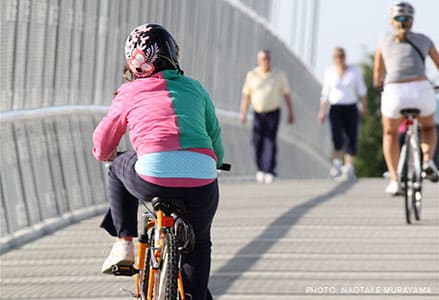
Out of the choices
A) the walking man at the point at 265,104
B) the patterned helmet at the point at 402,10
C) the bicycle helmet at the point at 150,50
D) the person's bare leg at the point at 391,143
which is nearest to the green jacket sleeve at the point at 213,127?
the bicycle helmet at the point at 150,50

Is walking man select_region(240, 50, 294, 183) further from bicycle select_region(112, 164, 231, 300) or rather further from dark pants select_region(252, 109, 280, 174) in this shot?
bicycle select_region(112, 164, 231, 300)

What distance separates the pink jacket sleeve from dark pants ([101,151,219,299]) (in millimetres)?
70

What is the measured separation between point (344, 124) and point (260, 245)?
29.2 ft

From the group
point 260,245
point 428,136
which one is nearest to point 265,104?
point 428,136

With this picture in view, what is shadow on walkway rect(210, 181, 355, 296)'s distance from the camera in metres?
10.4

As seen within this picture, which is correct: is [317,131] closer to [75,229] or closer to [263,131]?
[263,131]

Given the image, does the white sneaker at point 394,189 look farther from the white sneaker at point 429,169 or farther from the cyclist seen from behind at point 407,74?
the white sneaker at point 429,169

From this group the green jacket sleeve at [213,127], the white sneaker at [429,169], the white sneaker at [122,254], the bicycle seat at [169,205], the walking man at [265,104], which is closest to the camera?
the bicycle seat at [169,205]

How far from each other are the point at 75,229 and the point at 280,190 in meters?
4.76

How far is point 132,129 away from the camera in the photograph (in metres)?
7.09

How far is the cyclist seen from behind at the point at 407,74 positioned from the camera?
13.3 meters

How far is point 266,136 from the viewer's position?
20859mm

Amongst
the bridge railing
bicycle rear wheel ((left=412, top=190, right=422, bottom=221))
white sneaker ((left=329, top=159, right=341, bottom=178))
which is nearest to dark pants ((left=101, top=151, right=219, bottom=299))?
the bridge railing

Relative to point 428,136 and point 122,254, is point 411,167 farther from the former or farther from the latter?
point 122,254
